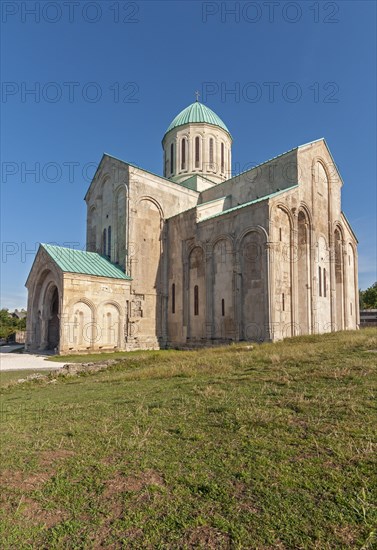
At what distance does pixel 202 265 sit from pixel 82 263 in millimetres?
8406

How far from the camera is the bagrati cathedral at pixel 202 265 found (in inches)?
807

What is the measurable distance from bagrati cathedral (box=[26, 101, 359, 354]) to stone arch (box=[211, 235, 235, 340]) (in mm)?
72

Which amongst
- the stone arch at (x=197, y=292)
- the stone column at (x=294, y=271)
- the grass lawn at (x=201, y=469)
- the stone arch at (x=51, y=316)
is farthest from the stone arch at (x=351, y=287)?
the stone arch at (x=51, y=316)

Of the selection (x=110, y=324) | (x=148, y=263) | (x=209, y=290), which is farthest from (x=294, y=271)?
(x=110, y=324)

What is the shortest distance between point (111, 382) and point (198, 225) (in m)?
16.1

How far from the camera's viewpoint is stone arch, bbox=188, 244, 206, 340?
23.6 meters

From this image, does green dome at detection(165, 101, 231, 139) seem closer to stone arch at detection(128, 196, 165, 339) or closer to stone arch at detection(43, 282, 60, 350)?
stone arch at detection(128, 196, 165, 339)

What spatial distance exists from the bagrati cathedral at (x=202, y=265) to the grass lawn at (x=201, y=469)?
13820 mm

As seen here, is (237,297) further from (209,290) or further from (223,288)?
(209,290)

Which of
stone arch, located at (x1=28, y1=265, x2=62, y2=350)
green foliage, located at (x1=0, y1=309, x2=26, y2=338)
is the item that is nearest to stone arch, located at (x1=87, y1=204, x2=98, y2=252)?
stone arch, located at (x1=28, y1=265, x2=62, y2=350)

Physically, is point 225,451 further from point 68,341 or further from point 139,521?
point 68,341

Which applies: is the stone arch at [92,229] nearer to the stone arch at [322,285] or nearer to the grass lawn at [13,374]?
the grass lawn at [13,374]

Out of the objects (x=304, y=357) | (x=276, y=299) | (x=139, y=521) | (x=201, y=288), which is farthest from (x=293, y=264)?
(x=139, y=521)

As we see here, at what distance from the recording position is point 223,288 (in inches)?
869
